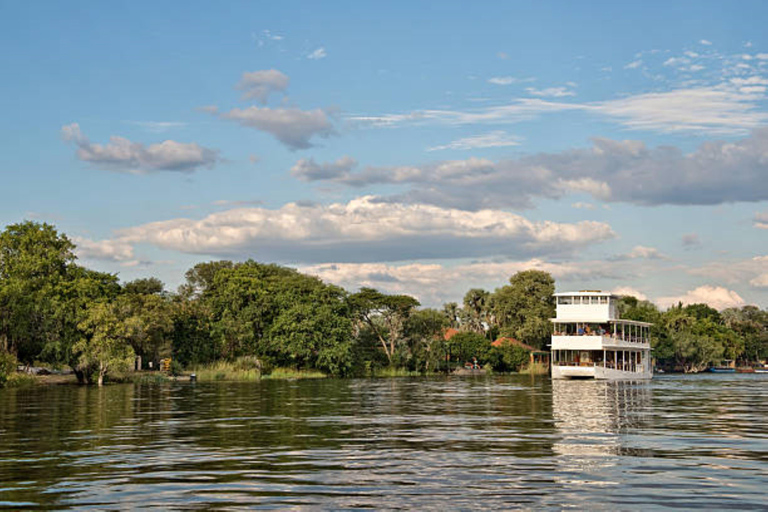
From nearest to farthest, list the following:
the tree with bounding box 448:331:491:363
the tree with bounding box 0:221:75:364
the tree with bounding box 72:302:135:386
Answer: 1. the tree with bounding box 72:302:135:386
2. the tree with bounding box 0:221:75:364
3. the tree with bounding box 448:331:491:363

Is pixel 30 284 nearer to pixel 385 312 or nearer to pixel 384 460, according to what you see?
pixel 385 312

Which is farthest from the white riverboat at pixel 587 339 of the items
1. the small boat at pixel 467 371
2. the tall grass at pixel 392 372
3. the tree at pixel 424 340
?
the tree at pixel 424 340

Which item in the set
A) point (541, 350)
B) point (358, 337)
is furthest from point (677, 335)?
point (358, 337)

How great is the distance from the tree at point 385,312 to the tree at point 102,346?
141 feet

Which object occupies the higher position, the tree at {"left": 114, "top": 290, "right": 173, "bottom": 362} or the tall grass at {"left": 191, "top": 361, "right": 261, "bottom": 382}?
the tree at {"left": 114, "top": 290, "right": 173, "bottom": 362}

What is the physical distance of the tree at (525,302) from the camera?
125188 mm

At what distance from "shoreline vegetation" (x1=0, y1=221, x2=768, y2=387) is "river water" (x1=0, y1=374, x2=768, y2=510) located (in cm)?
3604

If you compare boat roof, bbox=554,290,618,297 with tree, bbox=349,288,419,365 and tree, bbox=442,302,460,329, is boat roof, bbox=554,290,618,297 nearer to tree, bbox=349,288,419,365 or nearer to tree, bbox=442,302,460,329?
tree, bbox=349,288,419,365

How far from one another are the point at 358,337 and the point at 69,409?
7241cm

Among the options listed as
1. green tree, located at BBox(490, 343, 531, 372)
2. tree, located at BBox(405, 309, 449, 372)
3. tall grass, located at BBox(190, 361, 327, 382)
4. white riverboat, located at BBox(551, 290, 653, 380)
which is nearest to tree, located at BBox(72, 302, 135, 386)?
tall grass, located at BBox(190, 361, 327, 382)

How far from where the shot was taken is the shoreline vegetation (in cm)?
6575

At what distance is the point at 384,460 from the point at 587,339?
6942 cm

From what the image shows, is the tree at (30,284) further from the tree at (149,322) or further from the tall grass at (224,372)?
the tall grass at (224,372)

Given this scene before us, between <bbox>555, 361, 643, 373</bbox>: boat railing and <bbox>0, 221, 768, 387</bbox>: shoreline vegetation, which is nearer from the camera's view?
<bbox>0, 221, 768, 387</bbox>: shoreline vegetation
